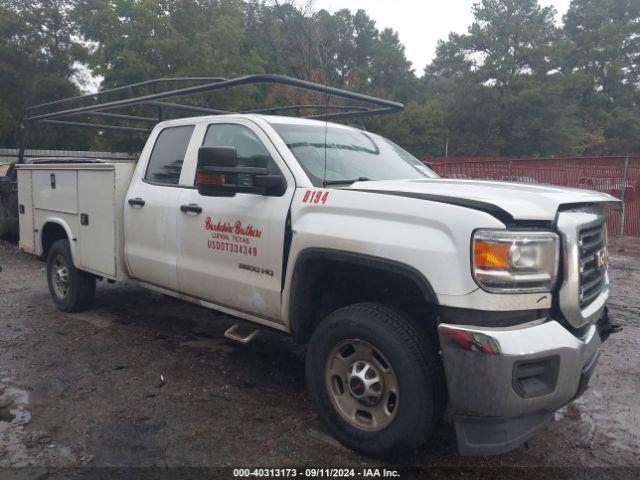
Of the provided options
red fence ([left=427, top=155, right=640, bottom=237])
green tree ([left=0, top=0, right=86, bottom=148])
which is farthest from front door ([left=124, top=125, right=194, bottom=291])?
green tree ([left=0, top=0, right=86, bottom=148])

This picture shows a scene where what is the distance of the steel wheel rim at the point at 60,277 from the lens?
233 inches

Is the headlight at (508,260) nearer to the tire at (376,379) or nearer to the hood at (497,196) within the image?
the hood at (497,196)

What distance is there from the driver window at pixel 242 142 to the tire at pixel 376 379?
1.30 metres

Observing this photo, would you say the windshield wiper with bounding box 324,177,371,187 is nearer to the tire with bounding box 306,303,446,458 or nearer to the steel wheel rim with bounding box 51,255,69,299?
the tire with bounding box 306,303,446,458

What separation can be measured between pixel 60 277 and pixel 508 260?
16.5ft

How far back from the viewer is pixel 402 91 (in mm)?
52438

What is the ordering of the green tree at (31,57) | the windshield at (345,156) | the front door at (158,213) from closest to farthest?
1. the windshield at (345,156)
2. the front door at (158,213)
3. the green tree at (31,57)

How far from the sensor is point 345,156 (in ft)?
13.2

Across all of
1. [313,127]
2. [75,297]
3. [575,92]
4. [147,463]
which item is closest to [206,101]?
[75,297]

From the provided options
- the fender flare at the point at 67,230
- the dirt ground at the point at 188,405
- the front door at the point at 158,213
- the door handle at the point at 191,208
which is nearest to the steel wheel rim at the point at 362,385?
the dirt ground at the point at 188,405

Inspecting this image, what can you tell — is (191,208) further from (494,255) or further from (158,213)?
(494,255)

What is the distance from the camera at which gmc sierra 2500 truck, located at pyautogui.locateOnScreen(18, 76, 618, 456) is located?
8.60 feet

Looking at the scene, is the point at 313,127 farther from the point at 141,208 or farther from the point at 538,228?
the point at 538,228

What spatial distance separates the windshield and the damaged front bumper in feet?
4.82
